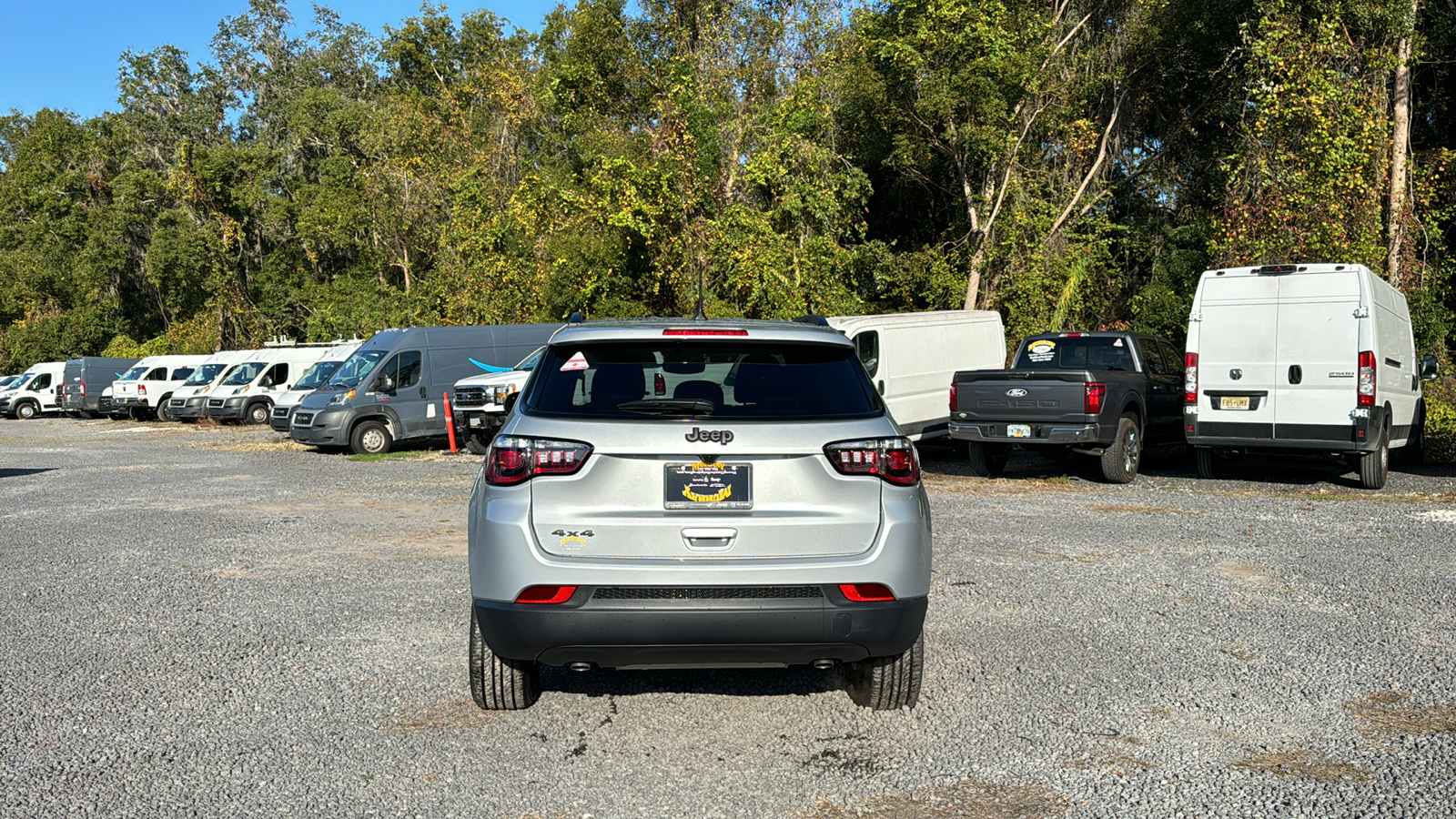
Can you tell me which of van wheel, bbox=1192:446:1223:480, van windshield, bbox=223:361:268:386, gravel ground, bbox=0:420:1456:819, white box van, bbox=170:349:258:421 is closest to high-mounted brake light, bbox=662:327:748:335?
gravel ground, bbox=0:420:1456:819

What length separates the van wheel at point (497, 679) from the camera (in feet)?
16.8

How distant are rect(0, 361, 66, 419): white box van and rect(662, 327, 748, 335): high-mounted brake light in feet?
147

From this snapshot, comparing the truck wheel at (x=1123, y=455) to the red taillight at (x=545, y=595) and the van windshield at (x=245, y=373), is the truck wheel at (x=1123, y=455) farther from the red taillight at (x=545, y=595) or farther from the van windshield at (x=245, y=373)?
the van windshield at (x=245, y=373)

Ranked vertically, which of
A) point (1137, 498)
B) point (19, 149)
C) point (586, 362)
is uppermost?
point (19, 149)

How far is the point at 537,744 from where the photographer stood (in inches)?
194

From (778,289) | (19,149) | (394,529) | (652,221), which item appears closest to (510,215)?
(652,221)

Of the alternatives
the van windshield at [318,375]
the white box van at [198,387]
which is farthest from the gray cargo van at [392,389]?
the white box van at [198,387]

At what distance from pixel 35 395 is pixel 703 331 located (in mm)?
45946

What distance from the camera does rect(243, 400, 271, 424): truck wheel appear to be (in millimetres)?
31686

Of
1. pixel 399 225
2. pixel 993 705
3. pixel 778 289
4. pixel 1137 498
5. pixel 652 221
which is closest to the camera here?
pixel 993 705

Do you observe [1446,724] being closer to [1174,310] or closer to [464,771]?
[464,771]

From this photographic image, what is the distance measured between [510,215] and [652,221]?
7.75 meters

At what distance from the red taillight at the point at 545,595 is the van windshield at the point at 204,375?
32863mm

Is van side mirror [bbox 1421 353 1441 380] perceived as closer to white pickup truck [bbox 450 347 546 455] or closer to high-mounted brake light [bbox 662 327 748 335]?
white pickup truck [bbox 450 347 546 455]
